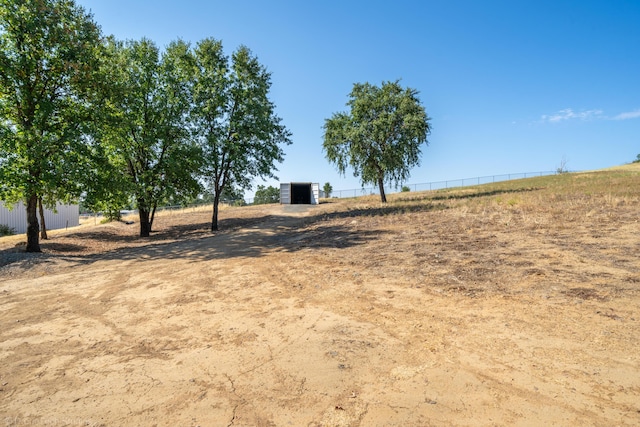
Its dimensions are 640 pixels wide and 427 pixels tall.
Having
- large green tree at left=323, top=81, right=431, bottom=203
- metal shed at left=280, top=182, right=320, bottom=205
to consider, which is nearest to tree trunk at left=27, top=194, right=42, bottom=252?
large green tree at left=323, top=81, right=431, bottom=203

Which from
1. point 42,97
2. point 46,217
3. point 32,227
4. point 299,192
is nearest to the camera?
point 42,97

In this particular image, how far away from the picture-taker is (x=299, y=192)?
43812mm

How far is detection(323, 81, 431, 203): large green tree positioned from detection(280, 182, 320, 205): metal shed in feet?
43.6

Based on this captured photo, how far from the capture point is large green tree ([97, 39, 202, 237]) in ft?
63.0

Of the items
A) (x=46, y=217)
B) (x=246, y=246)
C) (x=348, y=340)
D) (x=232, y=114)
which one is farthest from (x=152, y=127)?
(x=46, y=217)

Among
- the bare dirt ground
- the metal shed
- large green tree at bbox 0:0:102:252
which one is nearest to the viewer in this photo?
the bare dirt ground

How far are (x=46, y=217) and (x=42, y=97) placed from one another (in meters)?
32.7

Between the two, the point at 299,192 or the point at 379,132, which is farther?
the point at 299,192

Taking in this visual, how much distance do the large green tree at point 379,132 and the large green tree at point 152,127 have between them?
1316cm

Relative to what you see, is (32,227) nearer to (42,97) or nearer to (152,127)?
(42,97)

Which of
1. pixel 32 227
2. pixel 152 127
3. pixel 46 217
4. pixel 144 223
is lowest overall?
pixel 144 223

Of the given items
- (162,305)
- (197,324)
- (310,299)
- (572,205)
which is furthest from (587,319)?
(572,205)

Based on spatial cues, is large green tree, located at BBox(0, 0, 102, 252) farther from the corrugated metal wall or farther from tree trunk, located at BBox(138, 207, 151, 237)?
the corrugated metal wall

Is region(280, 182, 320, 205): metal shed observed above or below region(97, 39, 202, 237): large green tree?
below
